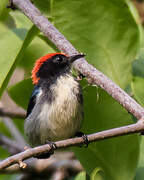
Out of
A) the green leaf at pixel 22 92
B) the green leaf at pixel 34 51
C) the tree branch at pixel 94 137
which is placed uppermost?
the green leaf at pixel 34 51

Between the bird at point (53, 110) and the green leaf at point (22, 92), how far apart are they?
38 centimetres

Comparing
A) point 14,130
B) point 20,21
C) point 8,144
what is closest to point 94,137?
point 20,21

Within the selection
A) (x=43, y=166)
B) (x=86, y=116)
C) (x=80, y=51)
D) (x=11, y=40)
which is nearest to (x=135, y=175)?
(x=86, y=116)

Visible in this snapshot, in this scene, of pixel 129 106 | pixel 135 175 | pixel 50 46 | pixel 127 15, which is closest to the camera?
pixel 129 106

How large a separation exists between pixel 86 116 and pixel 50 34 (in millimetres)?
594

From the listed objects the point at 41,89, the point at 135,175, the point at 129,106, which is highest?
the point at 41,89

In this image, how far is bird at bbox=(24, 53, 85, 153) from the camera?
3.46 m

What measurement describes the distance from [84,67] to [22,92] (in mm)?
606

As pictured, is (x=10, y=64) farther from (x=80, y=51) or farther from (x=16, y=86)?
(x=80, y=51)

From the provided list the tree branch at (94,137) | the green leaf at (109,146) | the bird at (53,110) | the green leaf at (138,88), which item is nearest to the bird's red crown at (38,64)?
the bird at (53,110)

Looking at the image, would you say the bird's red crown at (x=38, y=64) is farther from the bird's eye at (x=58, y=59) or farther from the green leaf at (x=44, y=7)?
the green leaf at (x=44, y=7)

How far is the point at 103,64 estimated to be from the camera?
286 cm

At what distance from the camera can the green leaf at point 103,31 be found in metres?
2.79

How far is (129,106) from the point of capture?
220cm
